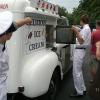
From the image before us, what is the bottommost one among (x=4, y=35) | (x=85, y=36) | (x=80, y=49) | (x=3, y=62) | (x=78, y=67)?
(x=78, y=67)

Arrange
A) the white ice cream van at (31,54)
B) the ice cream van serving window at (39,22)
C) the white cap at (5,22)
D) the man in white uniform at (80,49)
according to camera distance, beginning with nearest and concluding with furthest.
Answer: the white cap at (5,22), the white ice cream van at (31,54), the ice cream van serving window at (39,22), the man in white uniform at (80,49)

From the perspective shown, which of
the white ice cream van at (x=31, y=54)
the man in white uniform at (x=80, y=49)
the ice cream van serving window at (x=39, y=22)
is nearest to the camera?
the white ice cream van at (x=31, y=54)

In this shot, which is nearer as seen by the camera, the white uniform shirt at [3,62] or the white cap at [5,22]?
the white cap at [5,22]

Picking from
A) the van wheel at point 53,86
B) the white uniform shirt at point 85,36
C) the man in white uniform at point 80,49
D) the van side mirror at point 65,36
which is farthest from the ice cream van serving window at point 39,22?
the white uniform shirt at point 85,36

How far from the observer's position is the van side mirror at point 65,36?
7848mm

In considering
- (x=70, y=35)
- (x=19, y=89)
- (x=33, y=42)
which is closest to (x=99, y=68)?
(x=19, y=89)

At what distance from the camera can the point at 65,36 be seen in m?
7.89

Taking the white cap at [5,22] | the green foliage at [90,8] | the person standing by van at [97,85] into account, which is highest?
the green foliage at [90,8]

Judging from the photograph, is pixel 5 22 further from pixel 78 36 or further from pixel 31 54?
pixel 78 36

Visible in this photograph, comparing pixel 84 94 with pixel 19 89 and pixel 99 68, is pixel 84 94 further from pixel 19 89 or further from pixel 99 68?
pixel 99 68

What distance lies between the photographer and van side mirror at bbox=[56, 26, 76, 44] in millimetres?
7848

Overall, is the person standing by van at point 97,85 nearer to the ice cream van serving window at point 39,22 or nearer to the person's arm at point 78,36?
the ice cream van serving window at point 39,22

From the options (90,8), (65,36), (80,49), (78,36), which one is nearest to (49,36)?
(65,36)

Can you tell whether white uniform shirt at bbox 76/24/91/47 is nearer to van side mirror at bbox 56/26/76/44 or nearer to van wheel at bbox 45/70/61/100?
van side mirror at bbox 56/26/76/44
